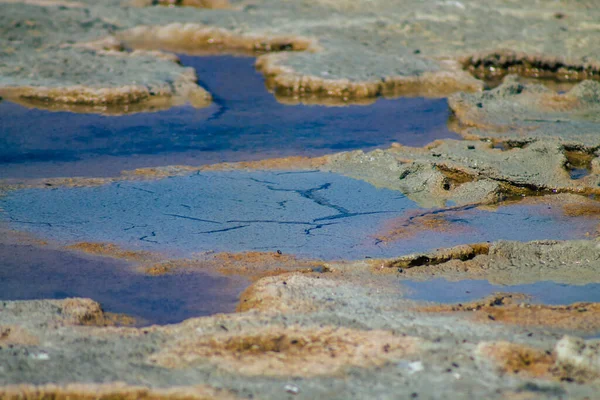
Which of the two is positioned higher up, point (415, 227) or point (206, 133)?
point (206, 133)

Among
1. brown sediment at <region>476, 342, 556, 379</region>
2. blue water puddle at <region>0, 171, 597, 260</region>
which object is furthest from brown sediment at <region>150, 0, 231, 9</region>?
brown sediment at <region>476, 342, 556, 379</region>

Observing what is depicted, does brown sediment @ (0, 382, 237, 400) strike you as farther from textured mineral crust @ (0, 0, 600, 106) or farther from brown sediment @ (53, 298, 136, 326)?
textured mineral crust @ (0, 0, 600, 106)

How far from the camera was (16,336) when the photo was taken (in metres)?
3.11

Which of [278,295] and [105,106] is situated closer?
[278,295]

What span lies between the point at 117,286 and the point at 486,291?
1767 millimetres

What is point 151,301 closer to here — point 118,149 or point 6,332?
point 6,332

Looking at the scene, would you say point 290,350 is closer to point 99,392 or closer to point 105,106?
point 99,392

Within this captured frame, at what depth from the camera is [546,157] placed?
17.7ft

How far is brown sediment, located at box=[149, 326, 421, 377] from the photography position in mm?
2885

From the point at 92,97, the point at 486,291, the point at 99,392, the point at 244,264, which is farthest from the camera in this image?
the point at 92,97

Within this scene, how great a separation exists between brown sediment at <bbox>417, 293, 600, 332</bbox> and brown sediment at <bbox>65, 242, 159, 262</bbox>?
58.8 inches

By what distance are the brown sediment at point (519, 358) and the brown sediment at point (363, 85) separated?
14.6 feet

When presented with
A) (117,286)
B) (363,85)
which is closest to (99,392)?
(117,286)

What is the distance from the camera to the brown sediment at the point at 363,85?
7145 millimetres
